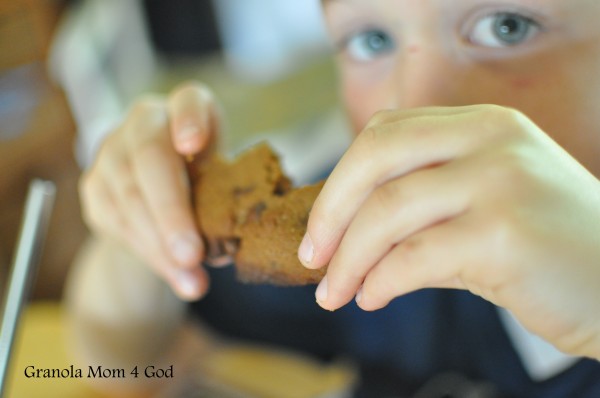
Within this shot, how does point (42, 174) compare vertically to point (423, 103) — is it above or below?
above

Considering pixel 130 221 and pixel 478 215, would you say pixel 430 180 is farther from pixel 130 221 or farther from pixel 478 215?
pixel 130 221

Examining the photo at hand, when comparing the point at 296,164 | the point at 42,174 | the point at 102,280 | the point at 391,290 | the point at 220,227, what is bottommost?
the point at 391,290

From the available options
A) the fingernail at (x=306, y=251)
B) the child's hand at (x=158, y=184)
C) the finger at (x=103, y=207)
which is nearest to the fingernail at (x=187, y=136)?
the child's hand at (x=158, y=184)

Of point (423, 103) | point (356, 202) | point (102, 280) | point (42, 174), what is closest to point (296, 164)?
point (102, 280)

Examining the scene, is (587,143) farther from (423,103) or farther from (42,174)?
(42,174)

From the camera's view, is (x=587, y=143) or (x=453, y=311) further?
(x=453, y=311)

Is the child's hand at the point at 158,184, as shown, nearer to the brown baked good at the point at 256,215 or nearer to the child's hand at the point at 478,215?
the brown baked good at the point at 256,215

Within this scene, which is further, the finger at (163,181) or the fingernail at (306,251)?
the finger at (163,181)
